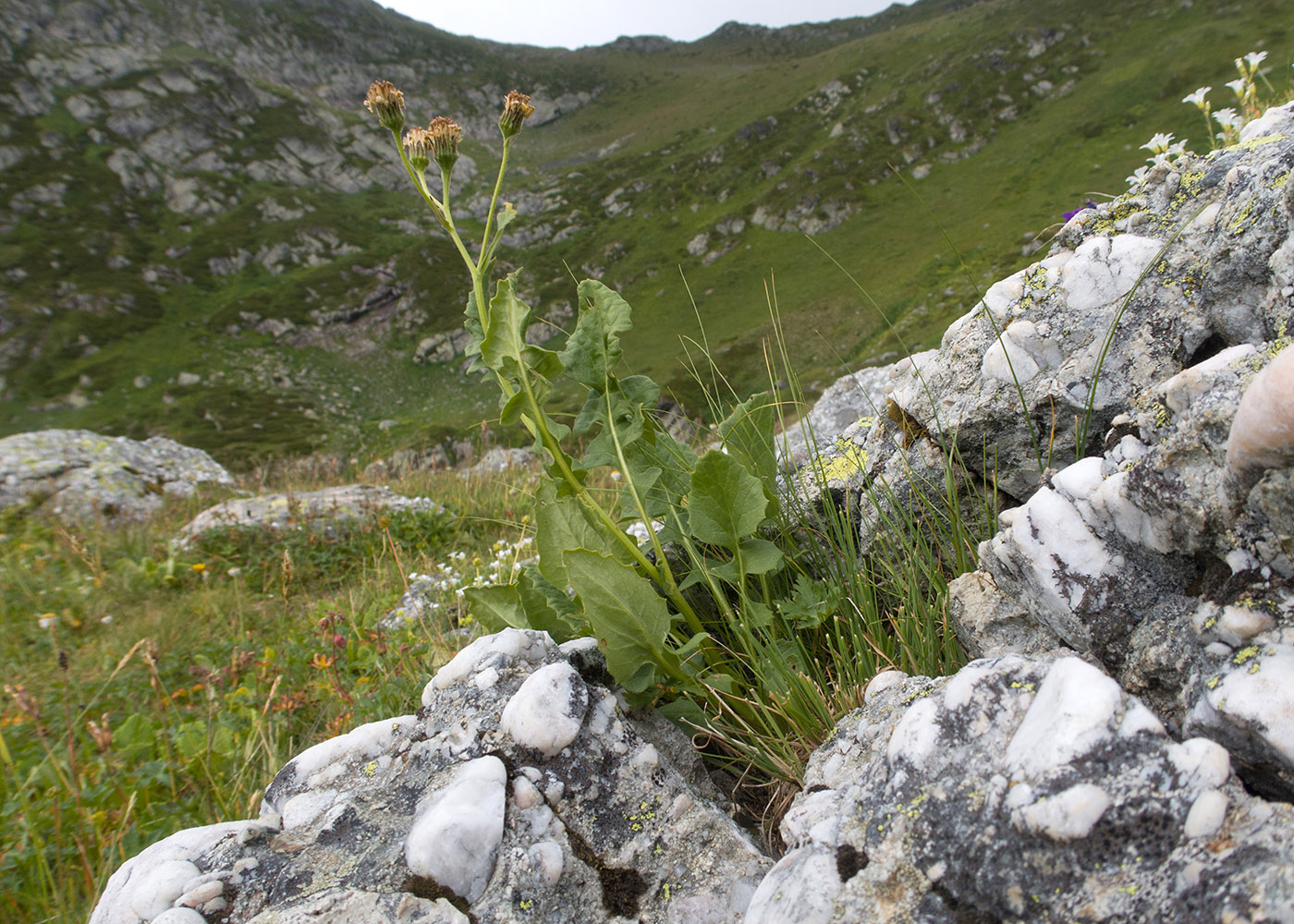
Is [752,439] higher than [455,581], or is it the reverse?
[752,439]

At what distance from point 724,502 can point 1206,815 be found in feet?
4.59

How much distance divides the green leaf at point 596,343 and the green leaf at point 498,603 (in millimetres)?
881

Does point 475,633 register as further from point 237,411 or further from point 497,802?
point 237,411

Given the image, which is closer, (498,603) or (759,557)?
(759,557)

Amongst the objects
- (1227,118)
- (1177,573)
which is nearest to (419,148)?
(1177,573)

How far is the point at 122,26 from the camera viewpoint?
122625mm

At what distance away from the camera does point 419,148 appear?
235 cm

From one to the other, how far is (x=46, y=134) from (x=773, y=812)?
5182 inches

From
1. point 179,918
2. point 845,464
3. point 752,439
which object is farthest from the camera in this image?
point 845,464

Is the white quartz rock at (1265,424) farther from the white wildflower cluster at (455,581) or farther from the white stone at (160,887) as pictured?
the white wildflower cluster at (455,581)

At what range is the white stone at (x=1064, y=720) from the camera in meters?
1.08

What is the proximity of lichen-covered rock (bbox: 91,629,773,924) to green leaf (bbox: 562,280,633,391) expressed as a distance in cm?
102

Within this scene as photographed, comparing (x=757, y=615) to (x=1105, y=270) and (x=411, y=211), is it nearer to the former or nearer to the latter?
(x=1105, y=270)

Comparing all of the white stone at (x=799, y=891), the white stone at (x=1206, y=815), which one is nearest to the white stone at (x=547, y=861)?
the white stone at (x=799, y=891)
